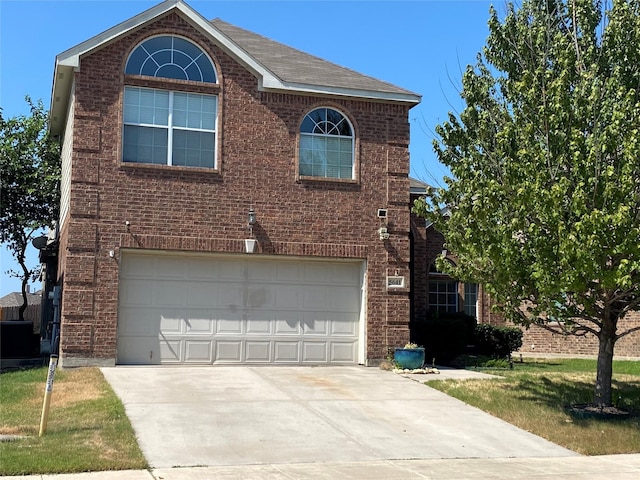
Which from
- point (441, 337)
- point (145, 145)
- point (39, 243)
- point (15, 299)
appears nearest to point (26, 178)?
point (39, 243)

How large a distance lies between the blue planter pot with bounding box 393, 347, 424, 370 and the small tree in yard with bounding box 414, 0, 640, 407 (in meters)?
3.88

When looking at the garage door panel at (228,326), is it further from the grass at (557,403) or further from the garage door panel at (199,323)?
the grass at (557,403)

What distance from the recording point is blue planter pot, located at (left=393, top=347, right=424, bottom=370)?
16.0 metres

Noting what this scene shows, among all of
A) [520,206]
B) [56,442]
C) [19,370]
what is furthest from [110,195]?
[520,206]

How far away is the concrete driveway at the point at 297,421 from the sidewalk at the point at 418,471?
275 mm

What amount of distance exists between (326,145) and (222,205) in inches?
107

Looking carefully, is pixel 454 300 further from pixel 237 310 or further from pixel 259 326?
pixel 237 310

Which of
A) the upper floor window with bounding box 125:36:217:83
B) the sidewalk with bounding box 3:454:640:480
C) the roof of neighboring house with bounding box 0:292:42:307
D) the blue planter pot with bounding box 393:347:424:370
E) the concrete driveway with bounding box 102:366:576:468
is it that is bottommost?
the sidewalk with bounding box 3:454:640:480

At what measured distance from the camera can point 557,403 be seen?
42.8 ft

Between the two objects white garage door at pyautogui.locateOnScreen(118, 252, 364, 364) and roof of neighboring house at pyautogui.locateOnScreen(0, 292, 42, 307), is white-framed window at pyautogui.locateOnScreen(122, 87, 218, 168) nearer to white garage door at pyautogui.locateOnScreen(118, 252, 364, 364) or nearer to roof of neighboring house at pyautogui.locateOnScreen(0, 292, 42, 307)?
white garage door at pyautogui.locateOnScreen(118, 252, 364, 364)

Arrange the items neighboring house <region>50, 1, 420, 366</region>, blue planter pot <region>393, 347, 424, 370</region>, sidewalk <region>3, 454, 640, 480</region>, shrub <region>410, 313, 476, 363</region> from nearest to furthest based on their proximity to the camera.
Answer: sidewalk <region>3, 454, 640, 480</region>
neighboring house <region>50, 1, 420, 366</region>
blue planter pot <region>393, 347, 424, 370</region>
shrub <region>410, 313, 476, 363</region>

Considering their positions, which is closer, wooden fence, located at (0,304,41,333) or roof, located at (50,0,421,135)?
roof, located at (50,0,421,135)

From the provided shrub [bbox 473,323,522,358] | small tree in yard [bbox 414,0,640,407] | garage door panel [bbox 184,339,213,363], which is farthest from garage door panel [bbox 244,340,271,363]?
shrub [bbox 473,323,522,358]

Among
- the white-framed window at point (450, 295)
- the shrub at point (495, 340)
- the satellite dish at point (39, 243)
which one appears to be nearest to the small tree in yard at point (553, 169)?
the shrub at point (495, 340)
